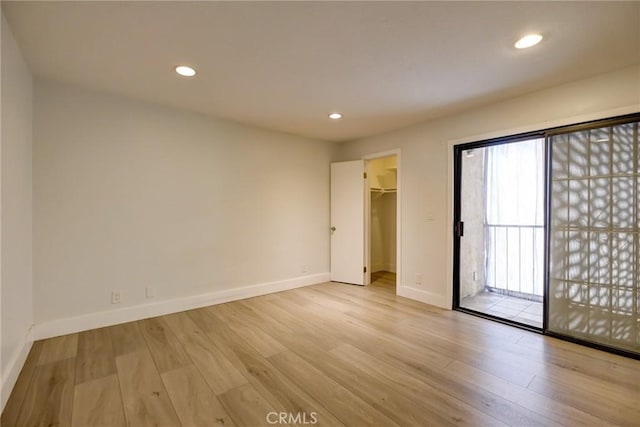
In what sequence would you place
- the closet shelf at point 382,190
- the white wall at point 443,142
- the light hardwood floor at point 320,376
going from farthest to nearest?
the closet shelf at point 382,190, the white wall at point 443,142, the light hardwood floor at point 320,376

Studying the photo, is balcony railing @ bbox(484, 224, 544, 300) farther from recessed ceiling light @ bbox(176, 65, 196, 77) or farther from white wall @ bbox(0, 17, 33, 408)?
white wall @ bbox(0, 17, 33, 408)

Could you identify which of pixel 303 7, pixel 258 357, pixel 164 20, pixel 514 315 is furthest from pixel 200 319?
pixel 514 315

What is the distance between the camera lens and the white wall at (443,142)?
2.45 metres

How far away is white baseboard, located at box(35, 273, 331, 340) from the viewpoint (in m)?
2.66

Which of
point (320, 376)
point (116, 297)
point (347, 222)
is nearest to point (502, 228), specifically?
point (347, 222)

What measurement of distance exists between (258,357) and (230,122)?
9.41ft

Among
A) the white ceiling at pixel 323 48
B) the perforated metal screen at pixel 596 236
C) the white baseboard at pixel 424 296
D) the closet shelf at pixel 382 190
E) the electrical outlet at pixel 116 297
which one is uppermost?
the white ceiling at pixel 323 48

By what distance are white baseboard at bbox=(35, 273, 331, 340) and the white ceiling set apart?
2.26 m

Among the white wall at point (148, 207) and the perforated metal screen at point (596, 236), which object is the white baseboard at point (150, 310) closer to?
the white wall at point (148, 207)

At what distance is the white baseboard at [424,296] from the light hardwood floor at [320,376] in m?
0.41

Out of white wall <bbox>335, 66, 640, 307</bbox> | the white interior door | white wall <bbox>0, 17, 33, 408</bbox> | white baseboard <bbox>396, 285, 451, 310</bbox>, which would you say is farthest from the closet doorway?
white wall <bbox>0, 17, 33, 408</bbox>

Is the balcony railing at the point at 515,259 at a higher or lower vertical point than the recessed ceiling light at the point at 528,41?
lower

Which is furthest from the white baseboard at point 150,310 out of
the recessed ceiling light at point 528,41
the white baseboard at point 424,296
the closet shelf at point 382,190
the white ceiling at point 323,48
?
the recessed ceiling light at point 528,41

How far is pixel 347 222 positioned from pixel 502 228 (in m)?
2.32
